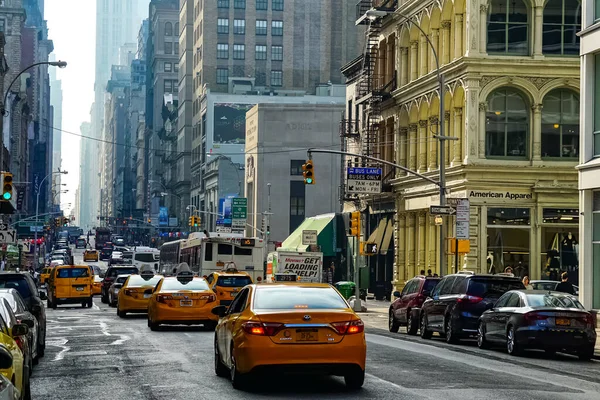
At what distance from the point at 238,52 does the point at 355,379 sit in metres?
133

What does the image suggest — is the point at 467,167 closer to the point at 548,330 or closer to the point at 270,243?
the point at 548,330

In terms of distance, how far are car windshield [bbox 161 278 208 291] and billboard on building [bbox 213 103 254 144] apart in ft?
333

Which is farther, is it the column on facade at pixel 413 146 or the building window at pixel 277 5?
the building window at pixel 277 5

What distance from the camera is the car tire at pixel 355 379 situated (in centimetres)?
1576

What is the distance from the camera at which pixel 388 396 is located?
1510 centimetres

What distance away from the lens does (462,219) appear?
124ft

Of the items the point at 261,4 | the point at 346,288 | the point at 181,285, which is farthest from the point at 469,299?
the point at 261,4

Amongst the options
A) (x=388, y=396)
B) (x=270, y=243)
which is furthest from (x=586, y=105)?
(x=270, y=243)

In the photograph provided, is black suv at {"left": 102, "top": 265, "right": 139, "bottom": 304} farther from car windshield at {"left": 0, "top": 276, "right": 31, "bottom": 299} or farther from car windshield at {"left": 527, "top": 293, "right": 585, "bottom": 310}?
car windshield at {"left": 527, "top": 293, "right": 585, "bottom": 310}

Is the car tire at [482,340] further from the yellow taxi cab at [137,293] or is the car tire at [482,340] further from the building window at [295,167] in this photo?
the building window at [295,167]

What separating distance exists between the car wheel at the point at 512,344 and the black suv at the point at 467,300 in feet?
9.86

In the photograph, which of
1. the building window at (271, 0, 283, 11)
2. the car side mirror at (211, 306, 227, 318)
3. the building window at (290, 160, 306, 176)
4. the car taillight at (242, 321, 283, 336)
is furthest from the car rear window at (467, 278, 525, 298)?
the building window at (271, 0, 283, 11)

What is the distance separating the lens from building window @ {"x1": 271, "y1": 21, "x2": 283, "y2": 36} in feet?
491

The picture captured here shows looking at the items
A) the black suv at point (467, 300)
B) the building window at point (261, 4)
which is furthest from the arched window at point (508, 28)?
the building window at point (261, 4)
